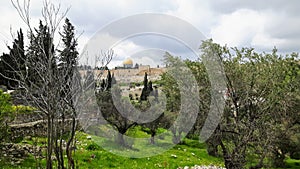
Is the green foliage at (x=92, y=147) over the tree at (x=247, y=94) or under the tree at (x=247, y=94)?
under

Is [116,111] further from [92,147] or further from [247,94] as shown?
[247,94]

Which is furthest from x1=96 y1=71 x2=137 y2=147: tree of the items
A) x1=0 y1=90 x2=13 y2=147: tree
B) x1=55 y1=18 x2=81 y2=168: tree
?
x1=55 y1=18 x2=81 y2=168: tree

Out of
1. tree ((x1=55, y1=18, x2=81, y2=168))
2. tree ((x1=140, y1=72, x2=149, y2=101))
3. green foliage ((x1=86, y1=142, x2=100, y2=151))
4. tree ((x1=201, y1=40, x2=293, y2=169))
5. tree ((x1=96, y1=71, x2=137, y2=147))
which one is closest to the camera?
tree ((x1=55, y1=18, x2=81, y2=168))

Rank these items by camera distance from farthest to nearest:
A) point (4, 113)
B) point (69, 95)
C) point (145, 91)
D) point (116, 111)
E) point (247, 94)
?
point (145, 91), point (116, 111), point (4, 113), point (247, 94), point (69, 95)

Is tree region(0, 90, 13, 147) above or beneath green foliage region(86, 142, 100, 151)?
above

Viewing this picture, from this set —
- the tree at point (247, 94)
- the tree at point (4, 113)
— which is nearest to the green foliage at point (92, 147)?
the tree at point (4, 113)

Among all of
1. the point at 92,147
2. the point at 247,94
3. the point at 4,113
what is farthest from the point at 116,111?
the point at 247,94

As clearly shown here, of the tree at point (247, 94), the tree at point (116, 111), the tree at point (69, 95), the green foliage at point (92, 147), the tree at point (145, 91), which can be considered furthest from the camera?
the tree at point (145, 91)

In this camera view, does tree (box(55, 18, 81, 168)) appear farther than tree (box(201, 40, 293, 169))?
No

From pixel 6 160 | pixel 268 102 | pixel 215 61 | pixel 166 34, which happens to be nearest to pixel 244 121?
pixel 268 102

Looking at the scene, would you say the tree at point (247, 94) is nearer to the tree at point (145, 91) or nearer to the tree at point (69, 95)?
the tree at point (69, 95)

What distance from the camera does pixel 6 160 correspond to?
1069cm

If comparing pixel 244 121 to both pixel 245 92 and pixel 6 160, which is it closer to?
pixel 245 92

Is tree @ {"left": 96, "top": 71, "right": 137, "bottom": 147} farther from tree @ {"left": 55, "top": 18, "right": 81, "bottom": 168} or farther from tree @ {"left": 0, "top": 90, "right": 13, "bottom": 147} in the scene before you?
tree @ {"left": 55, "top": 18, "right": 81, "bottom": 168}
